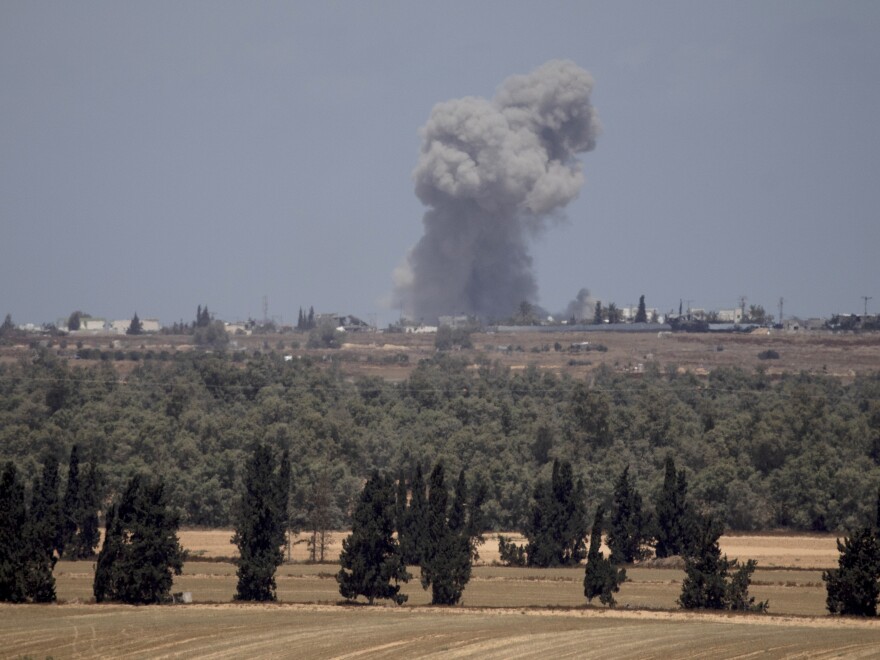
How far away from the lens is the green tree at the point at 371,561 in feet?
135

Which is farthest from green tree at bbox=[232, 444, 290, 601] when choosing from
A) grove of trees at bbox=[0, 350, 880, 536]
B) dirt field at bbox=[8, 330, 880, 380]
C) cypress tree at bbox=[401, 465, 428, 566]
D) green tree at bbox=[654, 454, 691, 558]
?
dirt field at bbox=[8, 330, 880, 380]

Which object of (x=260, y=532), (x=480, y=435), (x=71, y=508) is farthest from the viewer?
(x=480, y=435)

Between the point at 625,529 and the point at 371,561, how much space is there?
16.6 metres

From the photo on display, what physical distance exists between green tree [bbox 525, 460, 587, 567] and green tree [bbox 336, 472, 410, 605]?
43.8 feet

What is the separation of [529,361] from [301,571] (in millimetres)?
89359

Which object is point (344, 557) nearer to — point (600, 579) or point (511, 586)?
point (600, 579)

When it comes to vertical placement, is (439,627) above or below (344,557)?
below

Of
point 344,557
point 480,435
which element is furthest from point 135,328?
point 344,557

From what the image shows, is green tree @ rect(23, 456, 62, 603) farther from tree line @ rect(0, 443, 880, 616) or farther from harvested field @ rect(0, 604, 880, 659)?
harvested field @ rect(0, 604, 880, 659)

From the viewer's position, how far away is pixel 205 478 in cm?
7144

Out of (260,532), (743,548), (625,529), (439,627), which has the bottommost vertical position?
(743,548)

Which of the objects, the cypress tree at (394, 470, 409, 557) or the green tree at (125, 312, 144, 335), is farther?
the green tree at (125, 312, 144, 335)

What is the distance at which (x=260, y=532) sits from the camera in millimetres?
42562

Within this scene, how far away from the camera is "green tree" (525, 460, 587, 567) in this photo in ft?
180
